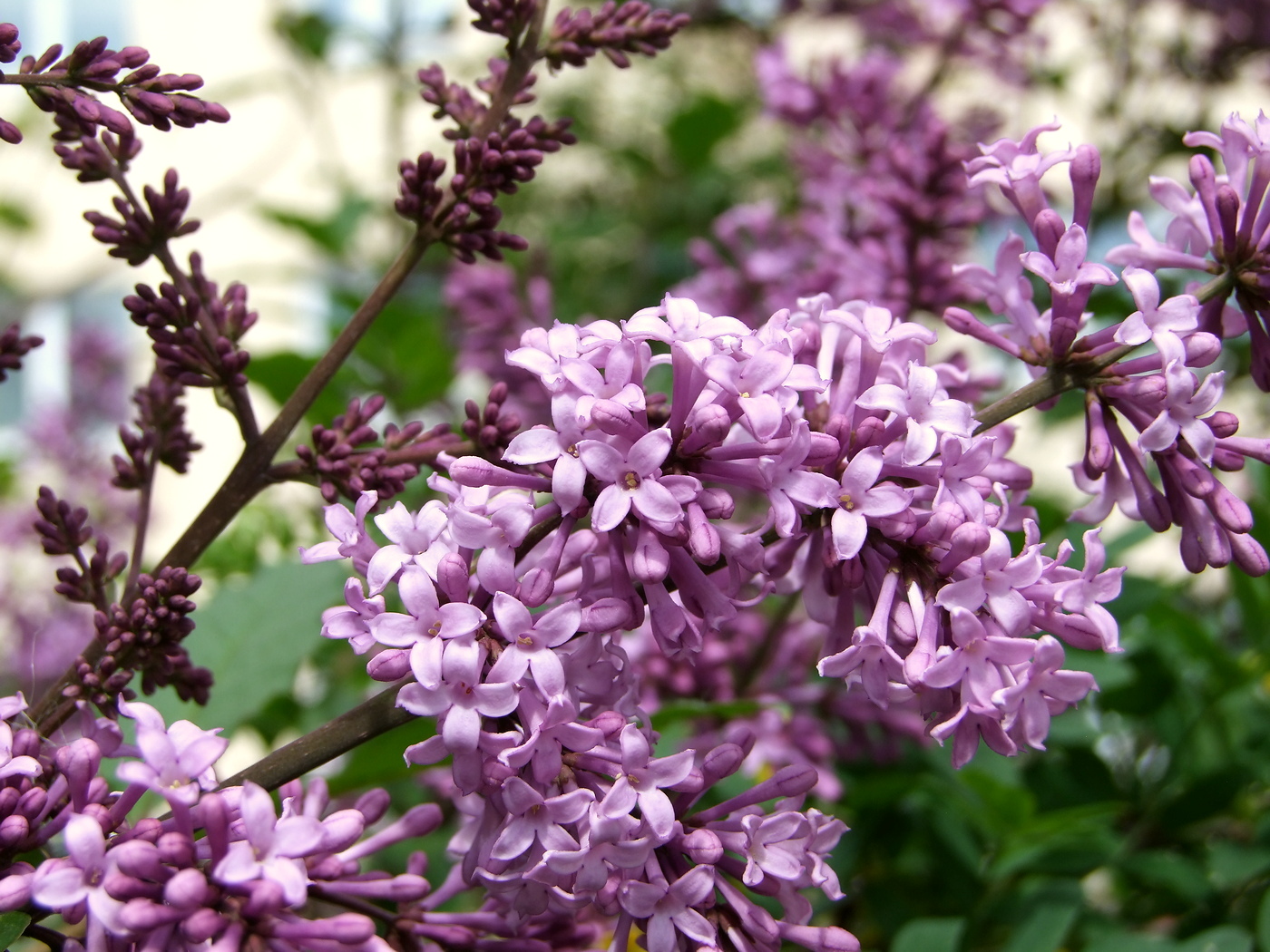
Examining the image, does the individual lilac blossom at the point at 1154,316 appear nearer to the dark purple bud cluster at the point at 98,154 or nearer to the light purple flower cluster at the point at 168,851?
the light purple flower cluster at the point at 168,851

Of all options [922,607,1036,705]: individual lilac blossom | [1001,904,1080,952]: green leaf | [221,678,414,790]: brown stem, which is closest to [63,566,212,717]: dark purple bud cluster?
[221,678,414,790]: brown stem

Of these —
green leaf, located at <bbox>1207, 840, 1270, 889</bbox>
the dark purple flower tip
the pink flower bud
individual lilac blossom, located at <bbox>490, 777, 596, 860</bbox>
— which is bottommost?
green leaf, located at <bbox>1207, 840, 1270, 889</bbox>

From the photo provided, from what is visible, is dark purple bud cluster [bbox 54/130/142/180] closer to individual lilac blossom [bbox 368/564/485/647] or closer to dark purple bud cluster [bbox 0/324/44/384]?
dark purple bud cluster [bbox 0/324/44/384]

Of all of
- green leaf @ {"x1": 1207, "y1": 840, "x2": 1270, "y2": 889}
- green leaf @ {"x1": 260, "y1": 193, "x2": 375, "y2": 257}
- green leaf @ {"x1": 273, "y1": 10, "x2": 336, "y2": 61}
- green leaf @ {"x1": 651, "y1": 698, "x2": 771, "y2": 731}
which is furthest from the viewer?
green leaf @ {"x1": 273, "y1": 10, "x2": 336, "y2": 61}

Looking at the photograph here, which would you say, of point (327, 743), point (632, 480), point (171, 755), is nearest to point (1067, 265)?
point (632, 480)

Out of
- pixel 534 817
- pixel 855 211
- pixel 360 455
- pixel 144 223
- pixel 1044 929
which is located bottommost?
pixel 1044 929

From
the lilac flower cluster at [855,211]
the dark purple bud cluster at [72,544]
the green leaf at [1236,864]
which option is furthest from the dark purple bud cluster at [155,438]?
the green leaf at [1236,864]

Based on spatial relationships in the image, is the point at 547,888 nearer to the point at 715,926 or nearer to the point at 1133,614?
the point at 715,926

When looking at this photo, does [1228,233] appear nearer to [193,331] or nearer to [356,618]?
[356,618]
